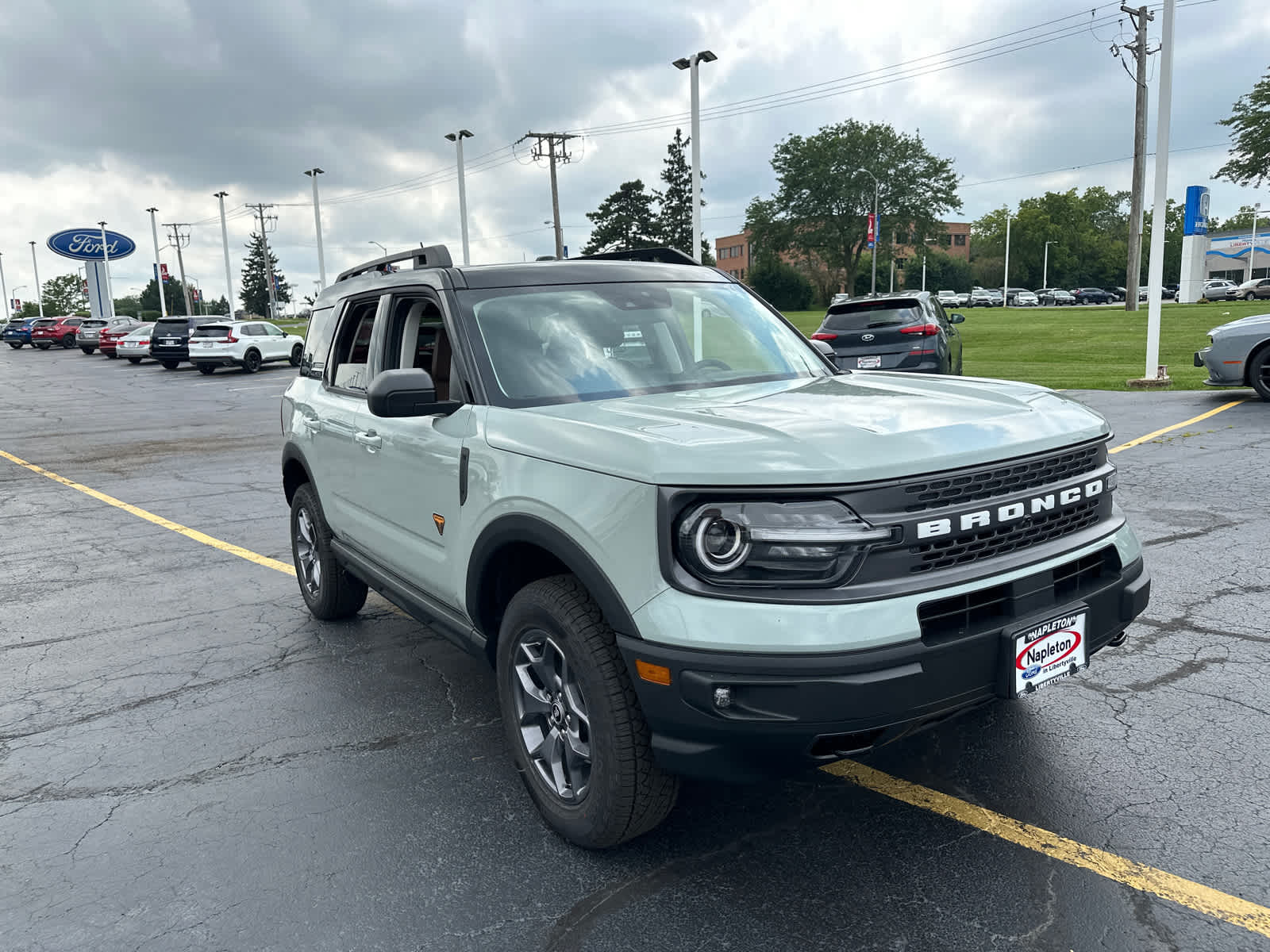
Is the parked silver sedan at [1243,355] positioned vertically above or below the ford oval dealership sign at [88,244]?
below

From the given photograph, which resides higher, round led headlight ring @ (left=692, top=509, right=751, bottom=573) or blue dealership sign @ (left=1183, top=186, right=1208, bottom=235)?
blue dealership sign @ (left=1183, top=186, right=1208, bottom=235)

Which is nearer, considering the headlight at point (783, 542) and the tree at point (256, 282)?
the headlight at point (783, 542)

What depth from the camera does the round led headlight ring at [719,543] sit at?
251cm

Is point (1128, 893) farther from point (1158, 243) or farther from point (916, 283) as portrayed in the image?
point (916, 283)

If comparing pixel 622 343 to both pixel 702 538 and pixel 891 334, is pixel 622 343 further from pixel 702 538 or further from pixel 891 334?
pixel 891 334

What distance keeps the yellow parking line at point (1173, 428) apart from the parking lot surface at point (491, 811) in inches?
172

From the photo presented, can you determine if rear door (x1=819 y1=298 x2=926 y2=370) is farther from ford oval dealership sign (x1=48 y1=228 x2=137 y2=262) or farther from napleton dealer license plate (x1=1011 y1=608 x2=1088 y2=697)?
ford oval dealership sign (x1=48 y1=228 x2=137 y2=262)

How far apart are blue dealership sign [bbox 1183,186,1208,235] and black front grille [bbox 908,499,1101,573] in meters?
25.7

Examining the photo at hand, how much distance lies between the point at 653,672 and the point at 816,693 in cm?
44

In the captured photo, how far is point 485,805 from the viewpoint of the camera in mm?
3367

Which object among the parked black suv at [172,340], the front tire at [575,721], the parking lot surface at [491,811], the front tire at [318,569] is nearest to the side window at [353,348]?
the front tire at [318,569]


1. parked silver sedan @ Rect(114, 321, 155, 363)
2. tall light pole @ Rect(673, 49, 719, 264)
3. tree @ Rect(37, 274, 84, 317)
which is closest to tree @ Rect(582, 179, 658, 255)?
parked silver sedan @ Rect(114, 321, 155, 363)

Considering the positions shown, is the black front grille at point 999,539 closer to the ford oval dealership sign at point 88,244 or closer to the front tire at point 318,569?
the front tire at point 318,569

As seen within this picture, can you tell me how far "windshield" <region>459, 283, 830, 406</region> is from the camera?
3.56 m
